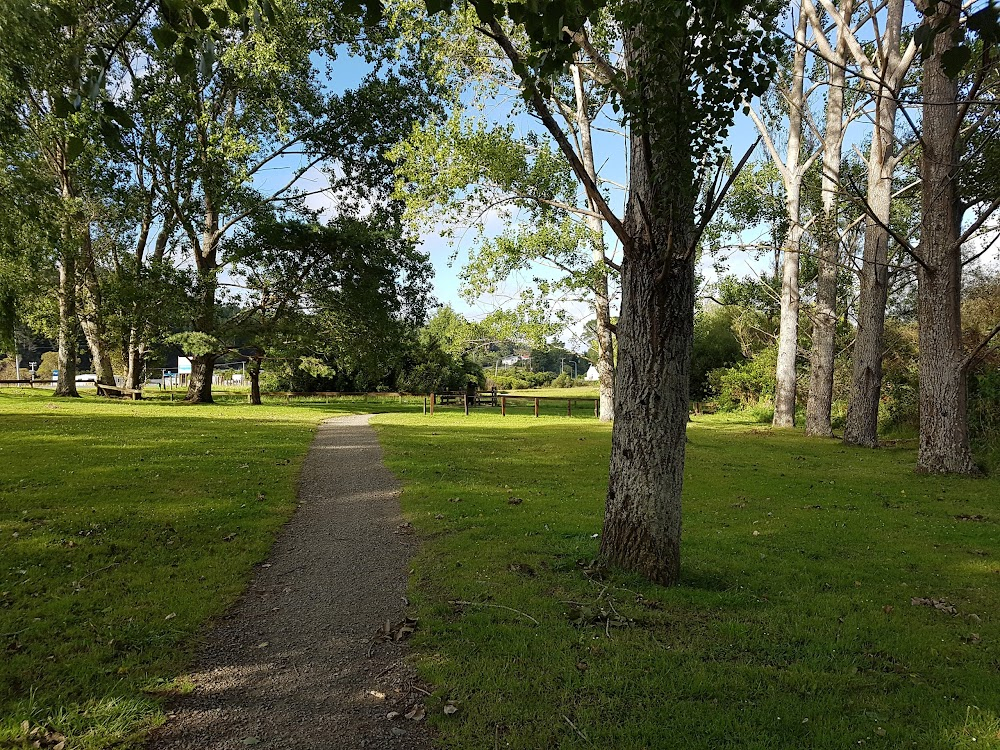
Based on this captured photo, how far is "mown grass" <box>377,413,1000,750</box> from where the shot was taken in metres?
2.98

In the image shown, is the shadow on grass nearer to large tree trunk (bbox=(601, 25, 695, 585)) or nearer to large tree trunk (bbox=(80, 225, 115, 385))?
large tree trunk (bbox=(601, 25, 695, 585))

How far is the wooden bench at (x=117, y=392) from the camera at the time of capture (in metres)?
28.7

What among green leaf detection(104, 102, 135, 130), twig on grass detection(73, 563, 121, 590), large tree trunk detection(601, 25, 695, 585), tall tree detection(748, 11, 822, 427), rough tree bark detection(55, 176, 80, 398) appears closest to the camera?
green leaf detection(104, 102, 135, 130)

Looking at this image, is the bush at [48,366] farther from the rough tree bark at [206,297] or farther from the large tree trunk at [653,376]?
the large tree trunk at [653,376]

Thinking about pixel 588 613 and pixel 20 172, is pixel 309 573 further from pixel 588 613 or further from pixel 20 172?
pixel 20 172

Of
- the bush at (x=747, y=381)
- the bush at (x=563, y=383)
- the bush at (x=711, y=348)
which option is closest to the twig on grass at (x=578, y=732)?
the bush at (x=747, y=381)

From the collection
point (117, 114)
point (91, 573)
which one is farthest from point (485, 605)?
point (117, 114)

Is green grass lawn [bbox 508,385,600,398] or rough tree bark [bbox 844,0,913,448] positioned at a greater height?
rough tree bark [bbox 844,0,913,448]

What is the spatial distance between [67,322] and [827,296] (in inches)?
1183

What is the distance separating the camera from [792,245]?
17.6 meters

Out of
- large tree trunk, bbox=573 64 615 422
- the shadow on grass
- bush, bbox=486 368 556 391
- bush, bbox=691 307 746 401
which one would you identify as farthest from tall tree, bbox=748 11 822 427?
bush, bbox=486 368 556 391

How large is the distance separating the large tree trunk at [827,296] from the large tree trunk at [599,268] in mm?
6017

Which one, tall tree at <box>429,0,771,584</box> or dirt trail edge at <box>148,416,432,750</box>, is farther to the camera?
tall tree at <box>429,0,771,584</box>

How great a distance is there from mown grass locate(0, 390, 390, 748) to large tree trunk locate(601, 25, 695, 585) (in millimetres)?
3385
